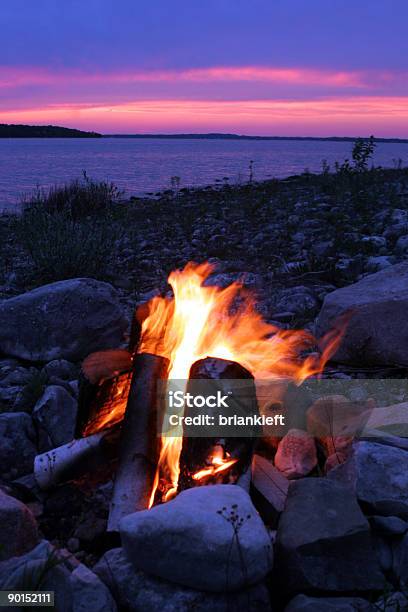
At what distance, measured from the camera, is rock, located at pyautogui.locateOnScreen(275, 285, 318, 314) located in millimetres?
6535

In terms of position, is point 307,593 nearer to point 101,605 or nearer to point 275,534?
point 275,534

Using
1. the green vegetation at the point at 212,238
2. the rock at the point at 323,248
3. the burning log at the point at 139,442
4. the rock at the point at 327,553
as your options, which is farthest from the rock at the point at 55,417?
the rock at the point at 323,248

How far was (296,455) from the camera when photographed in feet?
12.0

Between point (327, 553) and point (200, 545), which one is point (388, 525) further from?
point (200, 545)

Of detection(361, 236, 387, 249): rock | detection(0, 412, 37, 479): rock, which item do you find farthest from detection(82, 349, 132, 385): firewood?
detection(361, 236, 387, 249): rock

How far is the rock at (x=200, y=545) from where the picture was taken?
8.05ft

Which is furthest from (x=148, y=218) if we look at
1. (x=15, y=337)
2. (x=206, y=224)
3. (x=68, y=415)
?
(x=68, y=415)

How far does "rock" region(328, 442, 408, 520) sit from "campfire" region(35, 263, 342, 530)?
0.63 meters

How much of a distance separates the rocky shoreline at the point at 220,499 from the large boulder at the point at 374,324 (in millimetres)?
11

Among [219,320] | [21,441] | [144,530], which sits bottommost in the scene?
[21,441]

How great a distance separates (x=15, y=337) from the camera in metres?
5.59

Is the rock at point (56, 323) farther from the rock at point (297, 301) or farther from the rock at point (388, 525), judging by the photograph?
the rock at point (388, 525)

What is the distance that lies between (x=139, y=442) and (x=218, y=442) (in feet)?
1.73

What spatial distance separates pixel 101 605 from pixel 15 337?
11.8 ft
